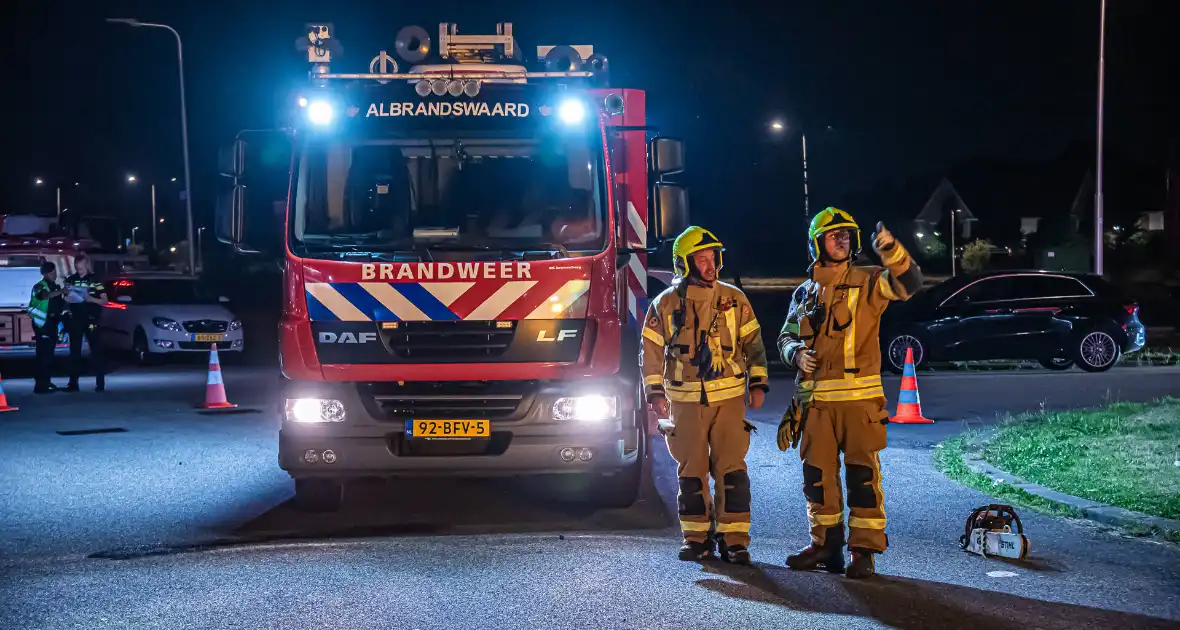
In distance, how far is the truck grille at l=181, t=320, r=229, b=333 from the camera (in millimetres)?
22141

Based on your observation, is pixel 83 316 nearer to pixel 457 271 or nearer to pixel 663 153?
pixel 457 271

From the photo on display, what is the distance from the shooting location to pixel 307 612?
239 inches

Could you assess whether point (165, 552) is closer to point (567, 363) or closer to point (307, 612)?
point (307, 612)

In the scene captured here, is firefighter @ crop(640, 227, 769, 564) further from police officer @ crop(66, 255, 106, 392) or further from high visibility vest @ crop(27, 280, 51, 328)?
high visibility vest @ crop(27, 280, 51, 328)

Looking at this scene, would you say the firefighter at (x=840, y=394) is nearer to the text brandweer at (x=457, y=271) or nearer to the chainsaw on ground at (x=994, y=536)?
the chainsaw on ground at (x=994, y=536)

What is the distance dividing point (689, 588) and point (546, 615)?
84 centimetres

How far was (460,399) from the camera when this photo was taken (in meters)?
8.22

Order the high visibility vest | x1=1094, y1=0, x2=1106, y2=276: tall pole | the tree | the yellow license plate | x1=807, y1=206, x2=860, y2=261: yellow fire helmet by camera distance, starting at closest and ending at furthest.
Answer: x1=807, y1=206, x2=860, y2=261: yellow fire helmet → the yellow license plate → the high visibility vest → x1=1094, y1=0, x2=1106, y2=276: tall pole → the tree

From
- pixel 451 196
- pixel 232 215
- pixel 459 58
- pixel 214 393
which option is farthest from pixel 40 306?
pixel 451 196

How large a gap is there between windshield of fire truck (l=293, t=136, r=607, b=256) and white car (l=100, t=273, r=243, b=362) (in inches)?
563

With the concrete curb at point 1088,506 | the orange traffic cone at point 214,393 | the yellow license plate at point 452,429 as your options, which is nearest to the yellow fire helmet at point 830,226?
the yellow license plate at point 452,429

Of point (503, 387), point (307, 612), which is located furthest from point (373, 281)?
point (307, 612)

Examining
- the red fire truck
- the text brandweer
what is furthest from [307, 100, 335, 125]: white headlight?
the text brandweer

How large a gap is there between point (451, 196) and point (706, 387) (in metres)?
2.45
